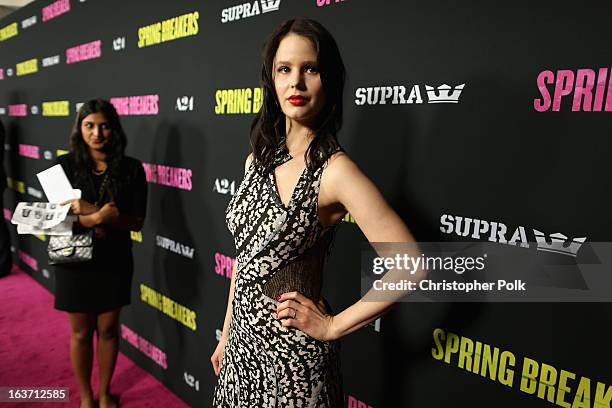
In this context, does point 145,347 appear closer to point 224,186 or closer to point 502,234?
point 224,186

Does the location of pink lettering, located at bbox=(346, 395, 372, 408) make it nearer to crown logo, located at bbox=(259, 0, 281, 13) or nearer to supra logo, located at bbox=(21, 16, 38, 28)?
crown logo, located at bbox=(259, 0, 281, 13)

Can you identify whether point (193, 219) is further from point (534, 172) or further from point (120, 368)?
point (534, 172)

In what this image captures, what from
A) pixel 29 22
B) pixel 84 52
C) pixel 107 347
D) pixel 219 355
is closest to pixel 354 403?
pixel 219 355

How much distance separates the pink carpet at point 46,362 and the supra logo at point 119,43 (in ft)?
6.47

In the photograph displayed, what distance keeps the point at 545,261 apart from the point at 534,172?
23 cm

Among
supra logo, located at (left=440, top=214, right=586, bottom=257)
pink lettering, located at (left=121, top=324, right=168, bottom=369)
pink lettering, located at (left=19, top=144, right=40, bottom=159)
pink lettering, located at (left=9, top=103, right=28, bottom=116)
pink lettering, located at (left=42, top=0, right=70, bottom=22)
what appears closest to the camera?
supra logo, located at (left=440, top=214, right=586, bottom=257)

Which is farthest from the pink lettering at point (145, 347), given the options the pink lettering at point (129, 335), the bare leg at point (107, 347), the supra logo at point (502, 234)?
the supra logo at point (502, 234)

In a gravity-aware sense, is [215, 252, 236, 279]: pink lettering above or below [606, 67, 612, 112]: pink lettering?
below

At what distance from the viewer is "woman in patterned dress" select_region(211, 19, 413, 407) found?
1.02 m

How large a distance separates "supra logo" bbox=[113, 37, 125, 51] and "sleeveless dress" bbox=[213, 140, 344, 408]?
2.02 metres

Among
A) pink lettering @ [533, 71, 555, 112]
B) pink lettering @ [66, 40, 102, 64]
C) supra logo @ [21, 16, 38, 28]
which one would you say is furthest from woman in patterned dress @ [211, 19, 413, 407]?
supra logo @ [21, 16, 38, 28]

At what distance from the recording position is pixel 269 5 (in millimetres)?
1794

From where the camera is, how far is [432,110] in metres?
1.29

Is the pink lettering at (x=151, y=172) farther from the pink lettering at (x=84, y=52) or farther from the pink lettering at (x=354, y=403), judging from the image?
the pink lettering at (x=354, y=403)
